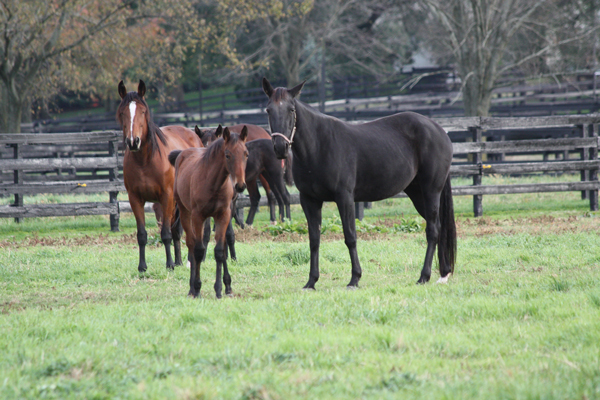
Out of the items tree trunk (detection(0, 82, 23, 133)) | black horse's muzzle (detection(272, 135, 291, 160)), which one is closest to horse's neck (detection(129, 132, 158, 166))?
black horse's muzzle (detection(272, 135, 291, 160))

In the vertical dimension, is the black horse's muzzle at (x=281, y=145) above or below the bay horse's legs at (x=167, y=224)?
above

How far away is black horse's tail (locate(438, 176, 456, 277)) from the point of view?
20.4ft

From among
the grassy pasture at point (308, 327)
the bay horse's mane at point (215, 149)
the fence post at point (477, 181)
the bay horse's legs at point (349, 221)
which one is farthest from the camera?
the fence post at point (477, 181)

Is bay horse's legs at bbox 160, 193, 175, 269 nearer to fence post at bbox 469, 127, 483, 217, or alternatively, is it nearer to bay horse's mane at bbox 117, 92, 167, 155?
bay horse's mane at bbox 117, 92, 167, 155

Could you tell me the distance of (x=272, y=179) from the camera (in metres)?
11.4

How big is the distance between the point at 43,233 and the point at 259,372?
877 centimetres

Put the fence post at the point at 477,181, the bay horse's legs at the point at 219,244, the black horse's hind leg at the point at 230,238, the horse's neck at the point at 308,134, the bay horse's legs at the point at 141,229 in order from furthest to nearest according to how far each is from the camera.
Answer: the fence post at the point at 477,181 < the bay horse's legs at the point at 141,229 < the black horse's hind leg at the point at 230,238 < the horse's neck at the point at 308,134 < the bay horse's legs at the point at 219,244

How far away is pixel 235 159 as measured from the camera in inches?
209

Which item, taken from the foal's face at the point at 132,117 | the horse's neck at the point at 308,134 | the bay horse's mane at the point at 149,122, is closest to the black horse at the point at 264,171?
the bay horse's mane at the point at 149,122

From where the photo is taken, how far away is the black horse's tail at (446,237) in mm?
6230

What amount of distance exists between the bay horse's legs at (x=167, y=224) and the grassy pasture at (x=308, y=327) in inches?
7.6

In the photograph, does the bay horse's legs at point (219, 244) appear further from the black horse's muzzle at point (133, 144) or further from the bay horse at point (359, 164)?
the black horse's muzzle at point (133, 144)

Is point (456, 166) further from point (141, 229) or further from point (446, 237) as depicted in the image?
point (141, 229)

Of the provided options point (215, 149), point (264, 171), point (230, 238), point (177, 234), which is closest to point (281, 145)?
point (215, 149)
